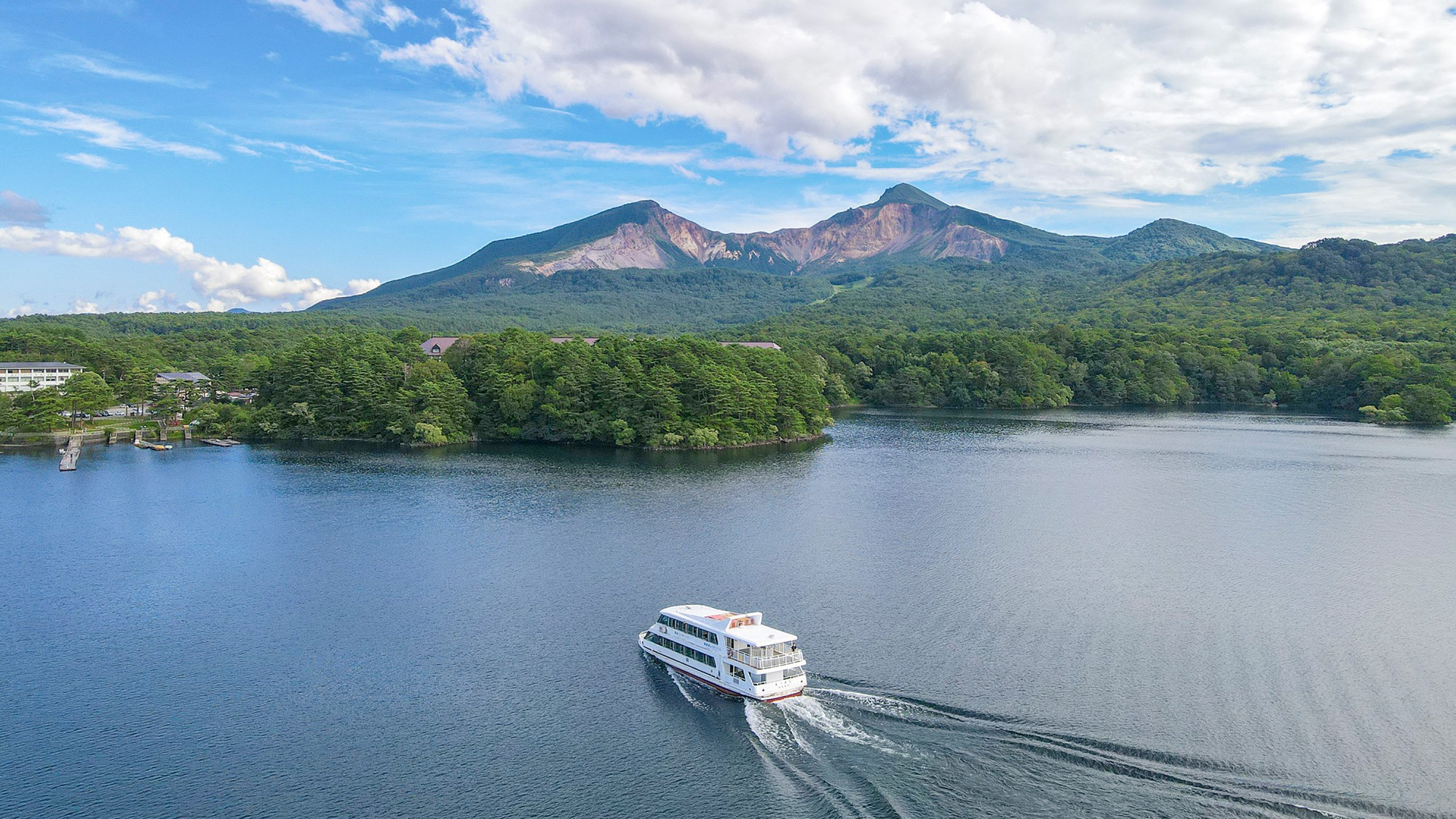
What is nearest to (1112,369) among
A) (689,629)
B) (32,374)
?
(689,629)

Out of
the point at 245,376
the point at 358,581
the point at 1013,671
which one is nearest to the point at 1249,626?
the point at 1013,671

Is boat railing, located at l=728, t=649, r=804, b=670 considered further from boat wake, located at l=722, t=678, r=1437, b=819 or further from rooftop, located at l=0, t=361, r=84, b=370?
rooftop, located at l=0, t=361, r=84, b=370

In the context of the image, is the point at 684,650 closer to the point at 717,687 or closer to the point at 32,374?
the point at 717,687

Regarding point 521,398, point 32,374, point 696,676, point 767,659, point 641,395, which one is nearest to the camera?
point 767,659

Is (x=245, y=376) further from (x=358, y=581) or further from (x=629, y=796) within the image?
(x=629, y=796)

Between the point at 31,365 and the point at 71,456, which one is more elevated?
the point at 31,365

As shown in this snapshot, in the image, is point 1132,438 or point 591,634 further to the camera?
point 1132,438
